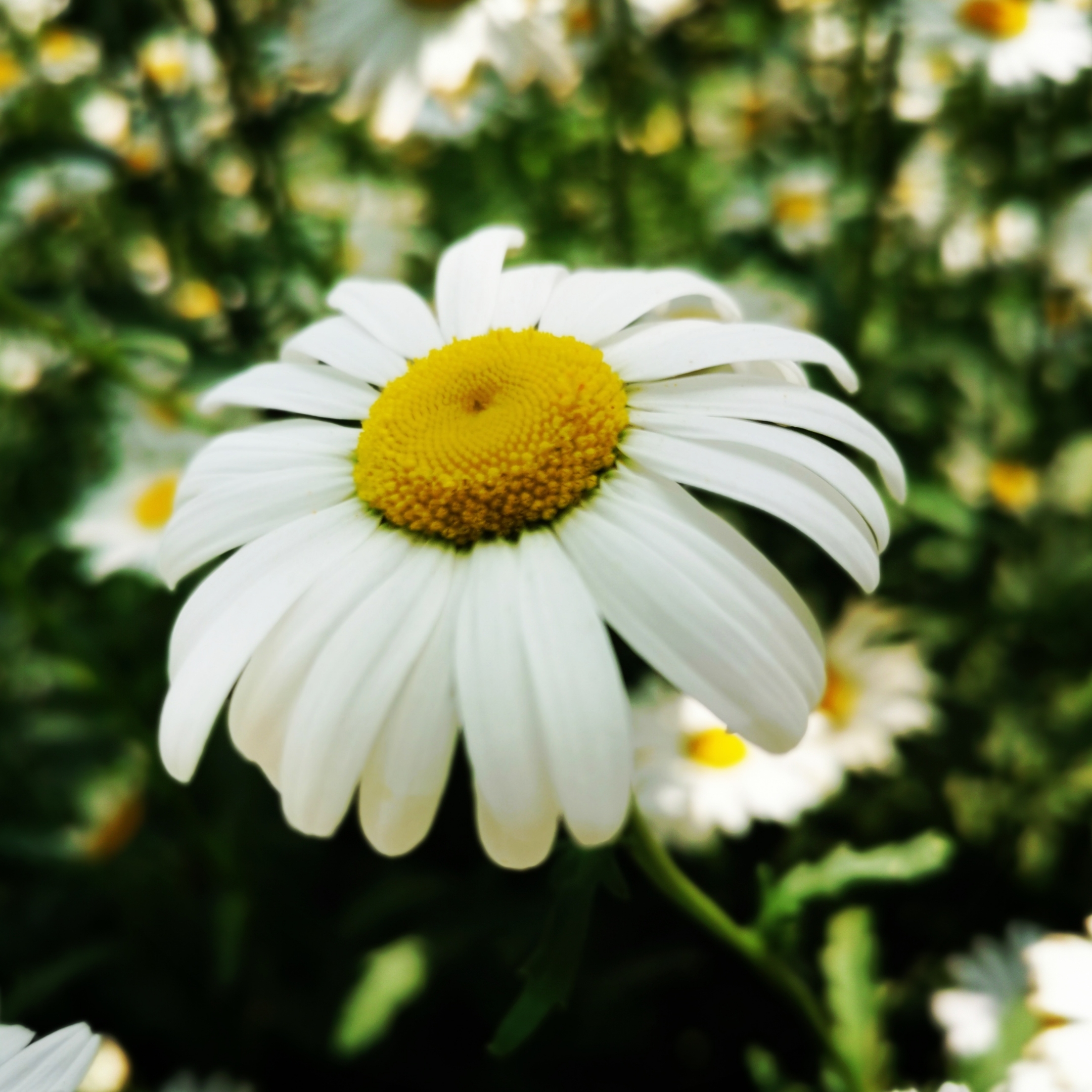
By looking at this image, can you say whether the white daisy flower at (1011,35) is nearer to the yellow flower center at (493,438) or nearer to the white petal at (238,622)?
the yellow flower center at (493,438)

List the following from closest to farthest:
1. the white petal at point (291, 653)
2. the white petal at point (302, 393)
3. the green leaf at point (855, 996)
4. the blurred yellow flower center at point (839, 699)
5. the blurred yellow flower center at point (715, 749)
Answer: the white petal at point (291, 653), the white petal at point (302, 393), the green leaf at point (855, 996), the blurred yellow flower center at point (715, 749), the blurred yellow flower center at point (839, 699)

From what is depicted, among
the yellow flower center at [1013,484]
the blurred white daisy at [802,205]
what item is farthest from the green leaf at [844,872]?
the blurred white daisy at [802,205]

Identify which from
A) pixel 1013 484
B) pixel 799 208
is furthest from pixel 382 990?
pixel 799 208

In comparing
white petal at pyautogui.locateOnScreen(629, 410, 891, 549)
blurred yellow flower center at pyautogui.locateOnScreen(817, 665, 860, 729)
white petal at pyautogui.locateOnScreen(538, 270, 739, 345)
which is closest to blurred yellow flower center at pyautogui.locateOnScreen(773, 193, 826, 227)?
blurred yellow flower center at pyautogui.locateOnScreen(817, 665, 860, 729)

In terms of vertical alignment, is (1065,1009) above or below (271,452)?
below

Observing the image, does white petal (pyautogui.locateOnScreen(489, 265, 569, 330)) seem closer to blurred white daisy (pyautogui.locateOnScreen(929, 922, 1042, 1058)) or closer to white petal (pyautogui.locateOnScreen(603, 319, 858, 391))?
white petal (pyautogui.locateOnScreen(603, 319, 858, 391))

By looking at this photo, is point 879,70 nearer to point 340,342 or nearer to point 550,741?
point 340,342

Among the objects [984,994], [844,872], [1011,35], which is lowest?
[984,994]

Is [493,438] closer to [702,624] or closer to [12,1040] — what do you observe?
[702,624]
